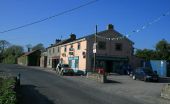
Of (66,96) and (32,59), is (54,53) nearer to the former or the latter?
(32,59)

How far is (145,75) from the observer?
38875 millimetres

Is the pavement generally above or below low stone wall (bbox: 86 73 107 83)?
below

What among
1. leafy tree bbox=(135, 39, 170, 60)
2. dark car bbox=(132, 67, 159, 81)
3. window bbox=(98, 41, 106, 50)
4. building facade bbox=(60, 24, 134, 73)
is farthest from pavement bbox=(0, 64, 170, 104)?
leafy tree bbox=(135, 39, 170, 60)

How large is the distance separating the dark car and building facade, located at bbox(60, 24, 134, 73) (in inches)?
459

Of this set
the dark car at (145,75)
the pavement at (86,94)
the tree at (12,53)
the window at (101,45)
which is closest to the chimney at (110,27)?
the window at (101,45)

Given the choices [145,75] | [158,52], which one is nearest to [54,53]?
[158,52]

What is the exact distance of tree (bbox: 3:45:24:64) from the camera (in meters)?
142

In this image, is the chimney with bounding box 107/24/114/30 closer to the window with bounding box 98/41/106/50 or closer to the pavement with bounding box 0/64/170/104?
the window with bounding box 98/41/106/50

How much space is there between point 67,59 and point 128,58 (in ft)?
44.5

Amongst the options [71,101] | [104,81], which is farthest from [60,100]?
[104,81]

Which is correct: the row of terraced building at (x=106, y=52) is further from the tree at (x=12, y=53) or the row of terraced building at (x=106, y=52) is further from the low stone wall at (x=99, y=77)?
the tree at (x=12, y=53)

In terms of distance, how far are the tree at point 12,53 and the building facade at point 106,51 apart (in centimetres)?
9035

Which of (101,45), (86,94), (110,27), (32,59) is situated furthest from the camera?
(32,59)

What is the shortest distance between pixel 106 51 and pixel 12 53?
112 m
